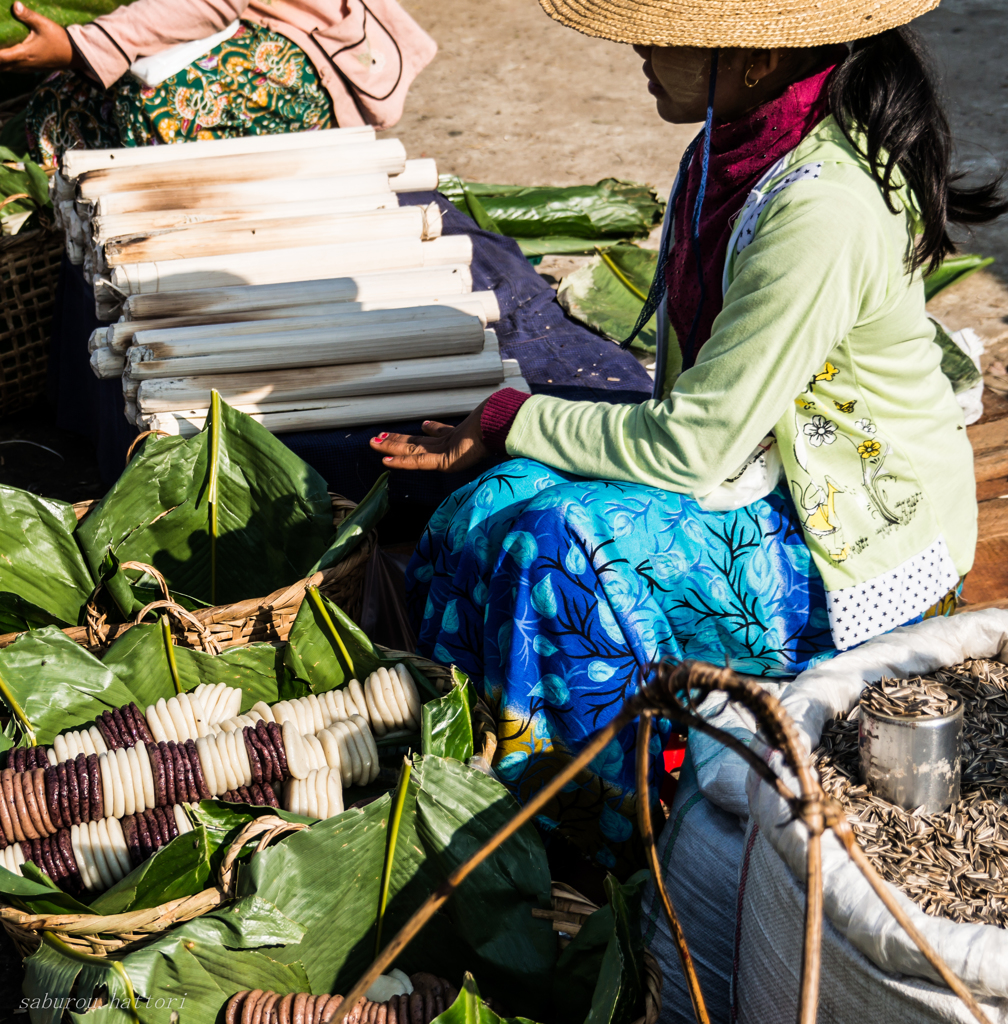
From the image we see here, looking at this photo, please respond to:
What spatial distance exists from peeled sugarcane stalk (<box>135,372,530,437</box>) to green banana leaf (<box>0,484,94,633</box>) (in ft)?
0.99

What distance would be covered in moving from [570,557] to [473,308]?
96cm

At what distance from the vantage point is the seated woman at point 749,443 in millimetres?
1357

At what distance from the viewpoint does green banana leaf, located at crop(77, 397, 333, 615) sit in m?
1.85

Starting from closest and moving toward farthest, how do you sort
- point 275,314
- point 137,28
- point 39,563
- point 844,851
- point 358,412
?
point 844,851 → point 39,563 → point 358,412 → point 275,314 → point 137,28

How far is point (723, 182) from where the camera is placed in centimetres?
156

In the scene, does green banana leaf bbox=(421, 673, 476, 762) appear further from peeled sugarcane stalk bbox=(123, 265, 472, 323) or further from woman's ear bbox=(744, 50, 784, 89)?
peeled sugarcane stalk bbox=(123, 265, 472, 323)

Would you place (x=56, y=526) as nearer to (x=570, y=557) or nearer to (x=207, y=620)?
(x=207, y=620)

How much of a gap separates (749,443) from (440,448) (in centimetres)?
55

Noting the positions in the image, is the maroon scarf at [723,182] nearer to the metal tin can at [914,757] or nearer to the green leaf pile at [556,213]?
the metal tin can at [914,757]

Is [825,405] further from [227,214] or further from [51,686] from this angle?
[227,214]

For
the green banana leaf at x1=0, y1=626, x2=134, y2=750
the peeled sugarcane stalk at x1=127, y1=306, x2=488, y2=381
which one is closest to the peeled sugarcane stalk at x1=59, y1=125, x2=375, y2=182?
the peeled sugarcane stalk at x1=127, y1=306, x2=488, y2=381

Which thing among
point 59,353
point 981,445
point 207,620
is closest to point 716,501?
point 207,620

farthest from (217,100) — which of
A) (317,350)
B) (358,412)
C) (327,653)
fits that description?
(327,653)

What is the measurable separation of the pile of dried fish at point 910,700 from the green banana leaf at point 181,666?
2.92 ft
